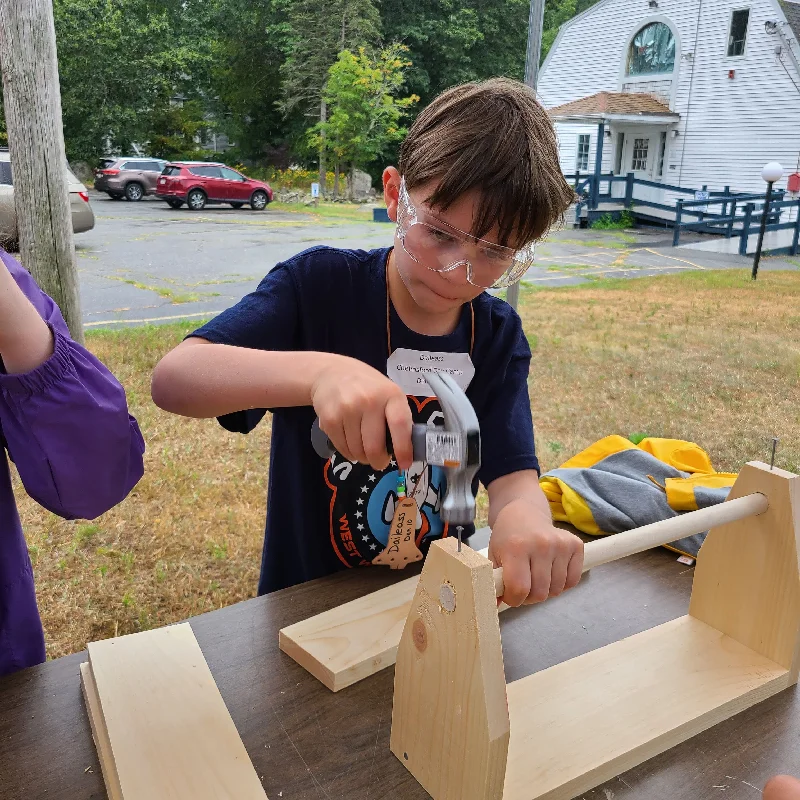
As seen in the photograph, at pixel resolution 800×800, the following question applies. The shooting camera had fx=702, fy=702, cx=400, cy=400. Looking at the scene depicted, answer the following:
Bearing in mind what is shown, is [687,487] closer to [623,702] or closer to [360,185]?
[623,702]

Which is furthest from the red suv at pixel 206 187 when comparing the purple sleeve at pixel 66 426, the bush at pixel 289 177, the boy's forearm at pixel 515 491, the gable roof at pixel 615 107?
the purple sleeve at pixel 66 426

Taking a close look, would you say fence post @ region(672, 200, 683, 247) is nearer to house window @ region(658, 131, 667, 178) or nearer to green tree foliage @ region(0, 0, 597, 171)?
house window @ region(658, 131, 667, 178)

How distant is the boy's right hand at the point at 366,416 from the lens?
0.70 metres

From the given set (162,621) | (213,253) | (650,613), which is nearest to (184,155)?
(213,253)

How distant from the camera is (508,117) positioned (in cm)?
109

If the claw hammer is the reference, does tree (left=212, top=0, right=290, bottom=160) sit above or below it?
above

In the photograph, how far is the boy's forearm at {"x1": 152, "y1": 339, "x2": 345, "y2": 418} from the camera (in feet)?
2.77

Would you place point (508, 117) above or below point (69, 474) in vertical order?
above

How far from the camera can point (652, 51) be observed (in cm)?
674

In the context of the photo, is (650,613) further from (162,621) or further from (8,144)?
(8,144)

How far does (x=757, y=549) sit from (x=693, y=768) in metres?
0.36

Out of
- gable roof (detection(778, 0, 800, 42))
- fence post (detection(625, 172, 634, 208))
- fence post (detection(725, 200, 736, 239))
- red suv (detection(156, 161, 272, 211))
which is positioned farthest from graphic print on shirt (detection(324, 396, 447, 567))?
fence post (detection(625, 172, 634, 208))

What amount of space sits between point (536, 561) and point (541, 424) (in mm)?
3296

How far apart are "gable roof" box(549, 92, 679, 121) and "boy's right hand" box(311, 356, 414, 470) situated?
23.9 feet
